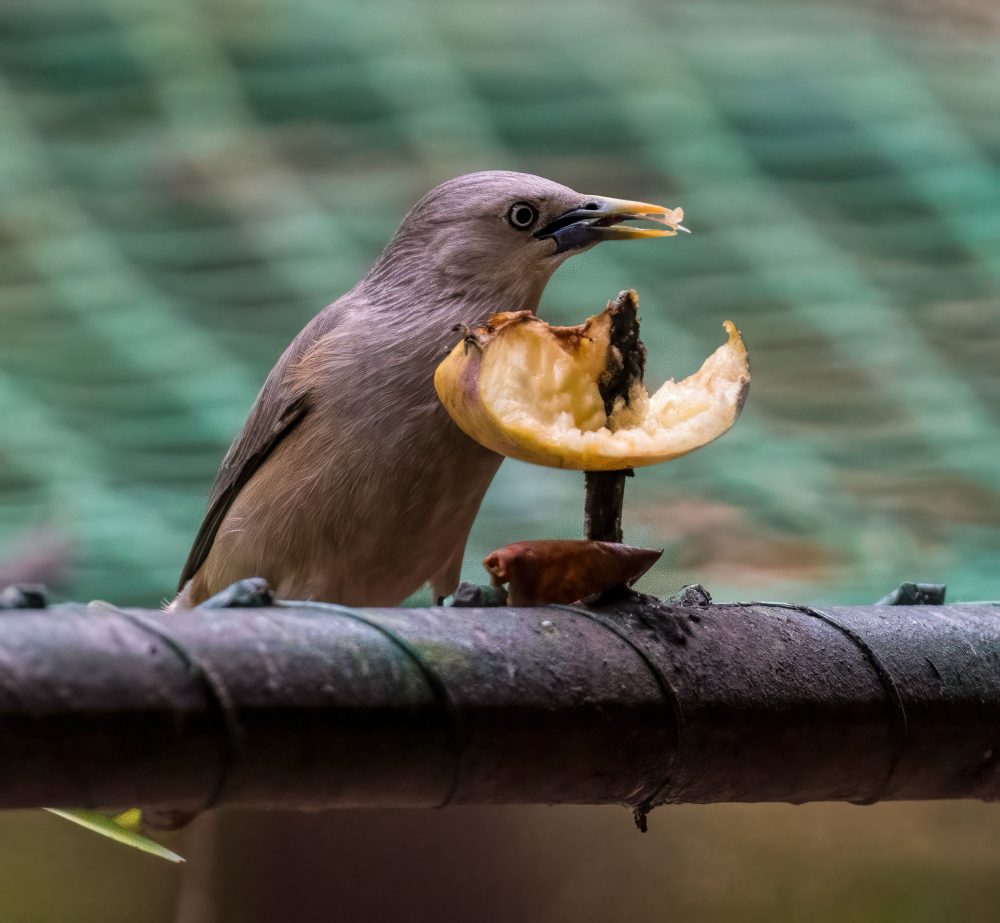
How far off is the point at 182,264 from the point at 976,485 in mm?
1745

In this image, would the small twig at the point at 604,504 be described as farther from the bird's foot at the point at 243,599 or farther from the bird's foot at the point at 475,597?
the bird's foot at the point at 243,599

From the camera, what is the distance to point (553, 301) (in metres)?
3.21

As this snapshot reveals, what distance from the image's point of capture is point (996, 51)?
3416 mm

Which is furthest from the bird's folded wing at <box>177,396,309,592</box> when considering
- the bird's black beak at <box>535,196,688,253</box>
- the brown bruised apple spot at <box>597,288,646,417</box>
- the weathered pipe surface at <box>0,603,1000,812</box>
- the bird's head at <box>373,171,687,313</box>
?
the weathered pipe surface at <box>0,603,1000,812</box>

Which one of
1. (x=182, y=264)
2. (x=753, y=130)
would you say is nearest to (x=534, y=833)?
(x=182, y=264)

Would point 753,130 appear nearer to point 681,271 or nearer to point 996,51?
point 681,271

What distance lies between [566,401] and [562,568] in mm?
156

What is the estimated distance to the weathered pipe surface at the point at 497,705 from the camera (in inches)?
39.9

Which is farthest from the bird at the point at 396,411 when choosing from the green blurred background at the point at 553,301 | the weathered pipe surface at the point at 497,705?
the green blurred background at the point at 553,301

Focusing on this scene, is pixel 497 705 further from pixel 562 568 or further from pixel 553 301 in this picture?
pixel 553 301

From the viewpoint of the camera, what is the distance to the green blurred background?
9.67ft

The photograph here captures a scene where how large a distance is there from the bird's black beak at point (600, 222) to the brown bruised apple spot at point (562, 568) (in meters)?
0.43

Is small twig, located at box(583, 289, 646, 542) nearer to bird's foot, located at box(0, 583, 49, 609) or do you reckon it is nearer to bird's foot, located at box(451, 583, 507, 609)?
bird's foot, located at box(451, 583, 507, 609)

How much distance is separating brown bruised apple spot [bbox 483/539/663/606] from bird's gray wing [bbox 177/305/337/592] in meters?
0.45
